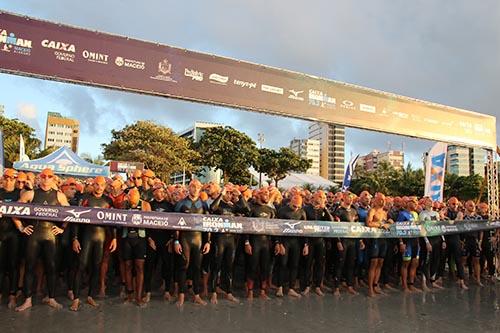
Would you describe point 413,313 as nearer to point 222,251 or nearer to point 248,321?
point 248,321

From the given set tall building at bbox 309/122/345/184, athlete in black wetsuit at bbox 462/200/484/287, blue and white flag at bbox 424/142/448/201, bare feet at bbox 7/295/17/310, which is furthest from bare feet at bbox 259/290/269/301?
tall building at bbox 309/122/345/184

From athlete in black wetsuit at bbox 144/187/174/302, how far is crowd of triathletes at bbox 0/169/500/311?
0.05ft

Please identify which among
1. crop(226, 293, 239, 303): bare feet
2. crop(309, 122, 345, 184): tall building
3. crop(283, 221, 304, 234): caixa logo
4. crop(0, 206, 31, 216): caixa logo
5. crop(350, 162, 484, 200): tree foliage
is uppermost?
crop(309, 122, 345, 184): tall building

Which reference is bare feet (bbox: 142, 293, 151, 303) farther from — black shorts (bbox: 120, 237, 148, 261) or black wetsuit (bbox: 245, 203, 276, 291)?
black wetsuit (bbox: 245, 203, 276, 291)

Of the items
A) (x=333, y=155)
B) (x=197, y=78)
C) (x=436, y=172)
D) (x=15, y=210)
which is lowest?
(x=15, y=210)

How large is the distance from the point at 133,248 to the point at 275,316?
2323 mm

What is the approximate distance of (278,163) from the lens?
1745 inches

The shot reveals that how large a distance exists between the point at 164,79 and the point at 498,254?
8.39 meters

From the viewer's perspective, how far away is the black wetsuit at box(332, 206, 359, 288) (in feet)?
23.1

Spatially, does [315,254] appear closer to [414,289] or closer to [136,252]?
[414,289]

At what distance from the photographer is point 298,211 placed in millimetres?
6801

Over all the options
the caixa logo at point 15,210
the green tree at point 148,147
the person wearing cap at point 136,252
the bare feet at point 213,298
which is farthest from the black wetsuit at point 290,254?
the green tree at point 148,147

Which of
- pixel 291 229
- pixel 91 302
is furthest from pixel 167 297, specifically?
pixel 291 229

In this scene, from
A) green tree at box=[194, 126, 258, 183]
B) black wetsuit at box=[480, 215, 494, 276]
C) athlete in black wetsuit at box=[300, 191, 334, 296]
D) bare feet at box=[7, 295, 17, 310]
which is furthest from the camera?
green tree at box=[194, 126, 258, 183]
